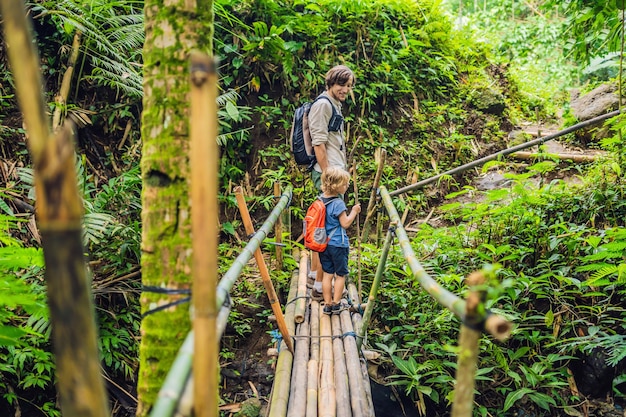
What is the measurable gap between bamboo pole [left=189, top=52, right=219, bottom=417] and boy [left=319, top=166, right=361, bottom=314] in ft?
8.53

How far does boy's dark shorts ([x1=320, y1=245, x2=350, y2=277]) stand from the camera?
11.3 ft

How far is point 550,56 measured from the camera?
12.0 meters

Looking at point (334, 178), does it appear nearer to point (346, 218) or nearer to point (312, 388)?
point (346, 218)

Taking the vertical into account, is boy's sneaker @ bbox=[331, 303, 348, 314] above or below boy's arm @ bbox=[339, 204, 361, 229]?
below

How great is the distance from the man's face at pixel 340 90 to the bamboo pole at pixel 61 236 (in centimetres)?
312

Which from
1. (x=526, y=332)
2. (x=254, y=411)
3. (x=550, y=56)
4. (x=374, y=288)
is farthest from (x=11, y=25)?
(x=550, y=56)

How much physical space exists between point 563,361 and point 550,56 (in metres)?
11.0

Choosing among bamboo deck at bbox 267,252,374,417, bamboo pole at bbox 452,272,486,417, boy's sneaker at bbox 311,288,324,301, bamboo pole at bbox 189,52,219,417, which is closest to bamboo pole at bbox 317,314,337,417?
bamboo deck at bbox 267,252,374,417

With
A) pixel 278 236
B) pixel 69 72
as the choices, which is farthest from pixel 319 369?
pixel 69 72

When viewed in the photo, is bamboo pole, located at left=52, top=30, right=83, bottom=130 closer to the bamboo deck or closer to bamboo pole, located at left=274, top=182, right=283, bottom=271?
bamboo pole, located at left=274, top=182, right=283, bottom=271

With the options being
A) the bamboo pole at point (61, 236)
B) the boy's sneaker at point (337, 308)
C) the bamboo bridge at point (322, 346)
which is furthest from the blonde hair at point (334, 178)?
the bamboo pole at point (61, 236)

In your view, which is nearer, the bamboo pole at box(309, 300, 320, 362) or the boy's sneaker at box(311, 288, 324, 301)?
the bamboo pole at box(309, 300, 320, 362)

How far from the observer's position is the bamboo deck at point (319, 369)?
2412mm

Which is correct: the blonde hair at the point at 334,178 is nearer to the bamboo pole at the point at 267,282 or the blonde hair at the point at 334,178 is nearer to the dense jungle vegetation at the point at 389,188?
the dense jungle vegetation at the point at 389,188
